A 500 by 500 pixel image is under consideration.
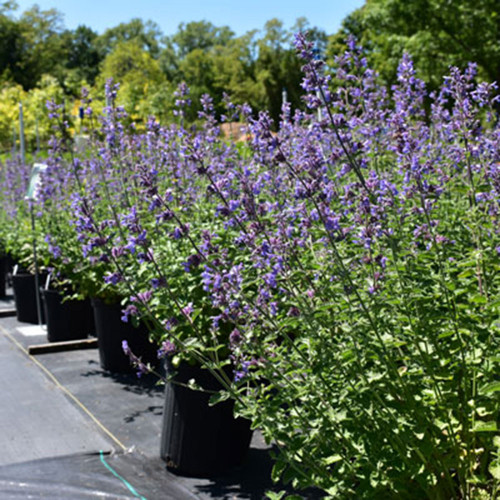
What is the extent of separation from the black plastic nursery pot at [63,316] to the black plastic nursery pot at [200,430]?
3351 millimetres

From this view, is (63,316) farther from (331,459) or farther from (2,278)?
(331,459)

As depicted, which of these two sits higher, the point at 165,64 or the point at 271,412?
the point at 165,64

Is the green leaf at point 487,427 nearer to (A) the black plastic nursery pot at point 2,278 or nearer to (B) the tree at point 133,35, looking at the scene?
(A) the black plastic nursery pot at point 2,278

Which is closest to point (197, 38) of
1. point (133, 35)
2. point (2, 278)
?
point (133, 35)

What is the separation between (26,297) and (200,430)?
5078 millimetres

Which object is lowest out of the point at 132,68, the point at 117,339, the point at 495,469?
the point at 117,339

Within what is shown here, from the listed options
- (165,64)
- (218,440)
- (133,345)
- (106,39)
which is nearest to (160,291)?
(218,440)

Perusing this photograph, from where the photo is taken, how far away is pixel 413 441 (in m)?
2.30

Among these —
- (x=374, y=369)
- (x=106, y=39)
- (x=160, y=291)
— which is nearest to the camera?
(x=374, y=369)

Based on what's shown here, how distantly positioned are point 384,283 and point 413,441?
0.56 meters

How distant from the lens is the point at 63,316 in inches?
Answer: 269

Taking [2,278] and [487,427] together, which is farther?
[2,278]

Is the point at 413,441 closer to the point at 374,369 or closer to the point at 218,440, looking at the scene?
the point at 374,369

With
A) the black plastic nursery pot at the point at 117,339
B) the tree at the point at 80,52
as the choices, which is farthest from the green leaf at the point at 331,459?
the tree at the point at 80,52
